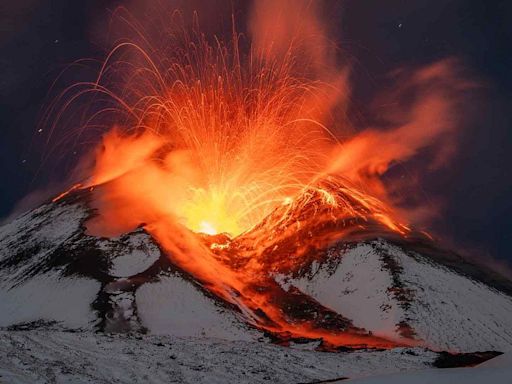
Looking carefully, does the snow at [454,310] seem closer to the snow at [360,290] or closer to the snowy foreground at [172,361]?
the snow at [360,290]

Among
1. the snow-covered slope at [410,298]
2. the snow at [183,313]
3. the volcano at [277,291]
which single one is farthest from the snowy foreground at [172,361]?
the snow-covered slope at [410,298]

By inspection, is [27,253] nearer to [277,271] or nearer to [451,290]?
[277,271]

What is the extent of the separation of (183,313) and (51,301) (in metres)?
14.5

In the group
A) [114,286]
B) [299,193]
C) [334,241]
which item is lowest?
[114,286]

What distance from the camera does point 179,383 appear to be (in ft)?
84.9

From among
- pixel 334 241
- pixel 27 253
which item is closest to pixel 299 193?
pixel 334 241

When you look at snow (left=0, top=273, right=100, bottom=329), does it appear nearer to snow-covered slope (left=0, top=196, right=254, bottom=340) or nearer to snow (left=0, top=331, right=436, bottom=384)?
snow-covered slope (left=0, top=196, right=254, bottom=340)

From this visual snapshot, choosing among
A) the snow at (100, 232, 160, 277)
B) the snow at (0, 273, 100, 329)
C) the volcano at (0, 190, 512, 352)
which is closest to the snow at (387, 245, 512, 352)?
the volcano at (0, 190, 512, 352)

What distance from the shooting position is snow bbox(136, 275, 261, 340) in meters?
51.1

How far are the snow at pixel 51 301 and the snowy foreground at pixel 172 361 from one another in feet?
61.1

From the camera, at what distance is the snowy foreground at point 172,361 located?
24.9 metres

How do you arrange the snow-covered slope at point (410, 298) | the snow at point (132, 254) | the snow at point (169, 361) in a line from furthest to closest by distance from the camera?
the snow at point (132, 254) → the snow-covered slope at point (410, 298) → the snow at point (169, 361)

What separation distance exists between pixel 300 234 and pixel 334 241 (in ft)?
24.3

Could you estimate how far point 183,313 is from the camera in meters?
54.8
